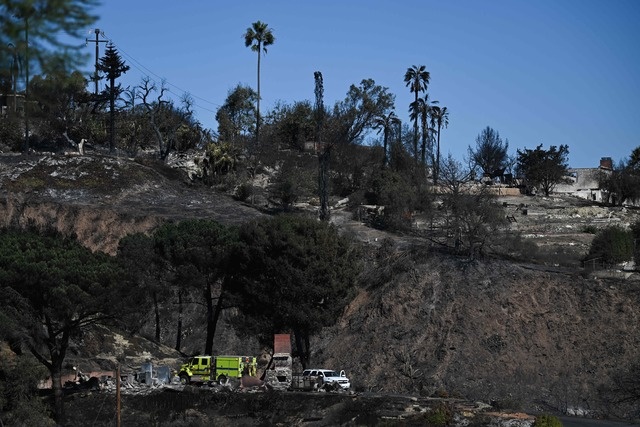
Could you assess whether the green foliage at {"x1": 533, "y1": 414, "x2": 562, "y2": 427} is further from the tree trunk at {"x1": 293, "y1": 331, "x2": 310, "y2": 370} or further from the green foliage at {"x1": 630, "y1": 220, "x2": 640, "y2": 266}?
the green foliage at {"x1": 630, "y1": 220, "x2": 640, "y2": 266}

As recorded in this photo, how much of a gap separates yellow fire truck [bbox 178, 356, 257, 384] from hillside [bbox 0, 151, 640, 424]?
29.7 feet

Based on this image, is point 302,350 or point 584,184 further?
point 584,184

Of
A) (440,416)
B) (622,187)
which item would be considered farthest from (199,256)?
(622,187)

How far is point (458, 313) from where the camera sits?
65688 mm

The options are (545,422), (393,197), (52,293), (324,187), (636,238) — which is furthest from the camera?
(393,197)

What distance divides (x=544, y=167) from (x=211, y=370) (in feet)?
206

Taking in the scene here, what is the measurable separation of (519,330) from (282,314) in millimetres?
15476

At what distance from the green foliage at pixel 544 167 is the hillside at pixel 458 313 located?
70.0 ft

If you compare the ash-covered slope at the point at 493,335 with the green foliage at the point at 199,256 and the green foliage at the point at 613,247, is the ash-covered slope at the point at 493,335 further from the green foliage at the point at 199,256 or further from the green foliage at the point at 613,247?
the green foliage at the point at 199,256

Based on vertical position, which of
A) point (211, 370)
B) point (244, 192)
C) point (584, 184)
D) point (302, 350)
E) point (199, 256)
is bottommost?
point (211, 370)

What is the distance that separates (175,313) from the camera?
71.0 metres

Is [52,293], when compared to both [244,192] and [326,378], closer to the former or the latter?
[326,378]

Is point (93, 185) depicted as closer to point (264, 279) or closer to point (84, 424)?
point (264, 279)

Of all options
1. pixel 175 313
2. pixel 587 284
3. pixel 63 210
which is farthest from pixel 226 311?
pixel 587 284
